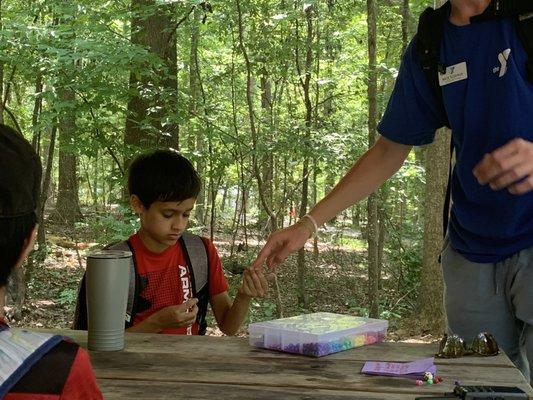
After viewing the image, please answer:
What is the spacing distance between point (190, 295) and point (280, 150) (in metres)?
3.87

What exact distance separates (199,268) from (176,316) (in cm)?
54

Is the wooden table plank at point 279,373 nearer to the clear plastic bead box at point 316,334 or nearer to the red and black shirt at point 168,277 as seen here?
the clear plastic bead box at point 316,334

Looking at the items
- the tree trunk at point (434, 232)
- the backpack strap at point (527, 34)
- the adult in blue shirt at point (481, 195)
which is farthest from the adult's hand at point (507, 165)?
the tree trunk at point (434, 232)

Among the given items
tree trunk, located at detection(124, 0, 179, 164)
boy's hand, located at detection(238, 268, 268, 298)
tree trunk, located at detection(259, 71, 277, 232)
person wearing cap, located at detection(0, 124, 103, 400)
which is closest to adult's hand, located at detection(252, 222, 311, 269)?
boy's hand, located at detection(238, 268, 268, 298)

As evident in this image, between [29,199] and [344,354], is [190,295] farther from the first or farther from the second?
[29,199]

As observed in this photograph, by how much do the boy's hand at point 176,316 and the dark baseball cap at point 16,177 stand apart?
108 centimetres

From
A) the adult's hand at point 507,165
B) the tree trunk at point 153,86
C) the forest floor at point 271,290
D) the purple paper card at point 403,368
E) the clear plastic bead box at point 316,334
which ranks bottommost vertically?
the forest floor at point 271,290

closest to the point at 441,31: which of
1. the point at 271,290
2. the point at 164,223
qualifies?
the point at 164,223

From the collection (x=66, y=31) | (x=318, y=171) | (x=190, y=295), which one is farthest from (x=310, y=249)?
(x=190, y=295)

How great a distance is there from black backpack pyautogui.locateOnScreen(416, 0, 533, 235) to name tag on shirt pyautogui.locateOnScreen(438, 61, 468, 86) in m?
0.02

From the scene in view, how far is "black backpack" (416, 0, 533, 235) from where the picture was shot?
158 cm

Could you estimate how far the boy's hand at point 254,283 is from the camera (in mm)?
2010

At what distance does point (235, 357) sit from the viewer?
1540 millimetres

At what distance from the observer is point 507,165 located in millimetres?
1260
